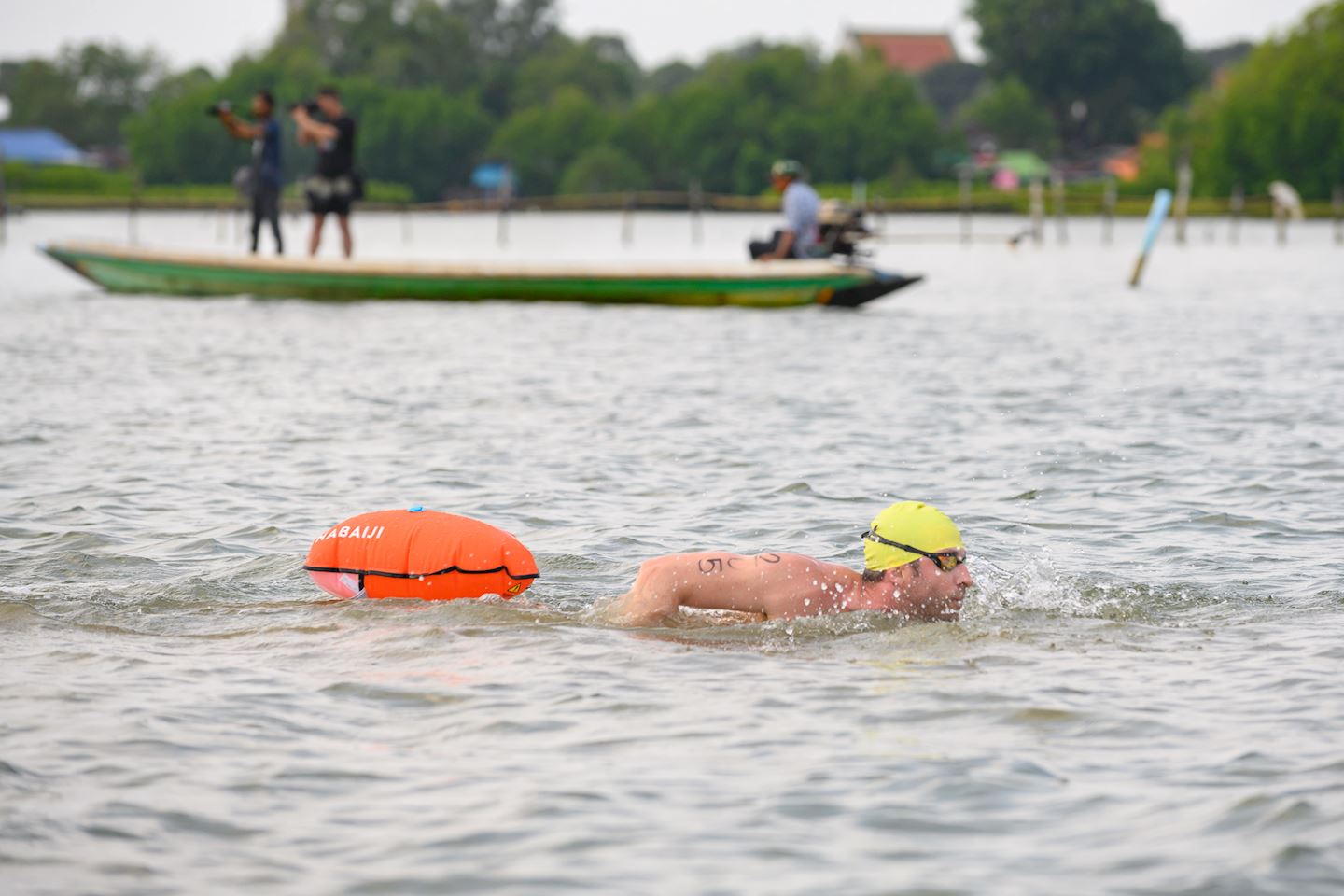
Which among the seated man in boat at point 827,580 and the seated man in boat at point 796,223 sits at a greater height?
the seated man in boat at point 796,223

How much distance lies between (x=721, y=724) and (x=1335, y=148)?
293ft

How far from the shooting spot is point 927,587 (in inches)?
306

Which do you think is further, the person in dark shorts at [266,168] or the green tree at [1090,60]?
the green tree at [1090,60]

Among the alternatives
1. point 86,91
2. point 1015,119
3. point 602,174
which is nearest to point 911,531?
point 602,174

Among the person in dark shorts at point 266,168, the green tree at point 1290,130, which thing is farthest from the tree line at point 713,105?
the person in dark shorts at point 266,168

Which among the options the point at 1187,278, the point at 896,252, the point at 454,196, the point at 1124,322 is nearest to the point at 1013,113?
the point at 454,196

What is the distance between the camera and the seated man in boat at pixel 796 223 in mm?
25125

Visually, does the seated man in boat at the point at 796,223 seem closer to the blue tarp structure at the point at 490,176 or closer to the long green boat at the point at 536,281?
the long green boat at the point at 536,281

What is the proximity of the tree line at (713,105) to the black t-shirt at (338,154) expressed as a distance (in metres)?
66.2

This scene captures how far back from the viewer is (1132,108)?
133 meters

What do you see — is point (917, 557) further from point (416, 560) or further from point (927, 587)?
point (416, 560)

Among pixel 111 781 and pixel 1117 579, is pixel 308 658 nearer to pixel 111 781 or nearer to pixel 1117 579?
pixel 111 781

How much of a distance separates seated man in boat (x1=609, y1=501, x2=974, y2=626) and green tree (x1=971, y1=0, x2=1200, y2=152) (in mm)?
126122

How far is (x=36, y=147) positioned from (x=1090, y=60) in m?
73.8
